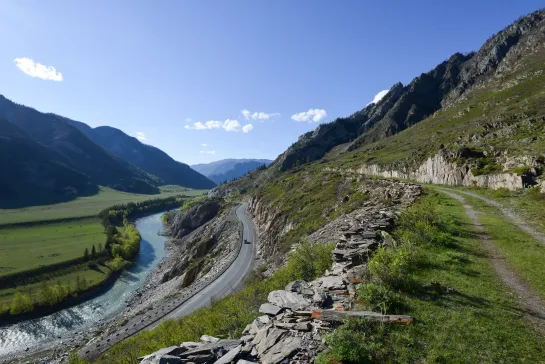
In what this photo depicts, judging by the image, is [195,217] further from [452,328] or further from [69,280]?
[452,328]

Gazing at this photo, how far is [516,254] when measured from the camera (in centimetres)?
1800

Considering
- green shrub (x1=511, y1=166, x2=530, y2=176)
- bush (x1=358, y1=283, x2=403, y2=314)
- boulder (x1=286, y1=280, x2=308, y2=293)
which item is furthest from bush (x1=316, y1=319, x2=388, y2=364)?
green shrub (x1=511, y1=166, x2=530, y2=176)

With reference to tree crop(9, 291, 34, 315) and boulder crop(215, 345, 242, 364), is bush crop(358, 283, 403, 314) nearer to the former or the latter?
boulder crop(215, 345, 242, 364)

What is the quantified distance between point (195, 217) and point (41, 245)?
263ft

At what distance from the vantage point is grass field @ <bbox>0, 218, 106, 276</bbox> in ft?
408

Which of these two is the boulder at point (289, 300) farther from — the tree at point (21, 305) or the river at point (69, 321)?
the tree at point (21, 305)

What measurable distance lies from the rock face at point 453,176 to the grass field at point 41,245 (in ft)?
471

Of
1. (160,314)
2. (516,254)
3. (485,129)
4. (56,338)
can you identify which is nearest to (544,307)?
(516,254)

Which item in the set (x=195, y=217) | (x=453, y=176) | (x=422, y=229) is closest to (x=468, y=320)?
(x=422, y=229)

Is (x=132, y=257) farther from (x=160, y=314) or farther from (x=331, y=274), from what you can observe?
(x=331, y=274)

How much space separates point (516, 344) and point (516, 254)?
10.4m

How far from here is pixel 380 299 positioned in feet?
42.3

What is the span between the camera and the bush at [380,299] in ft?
41.2

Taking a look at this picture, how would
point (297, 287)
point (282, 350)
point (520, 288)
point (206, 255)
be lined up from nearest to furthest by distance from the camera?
point (282, 350)
point (520, 288)
point (297, 287)
point (206, 255)
